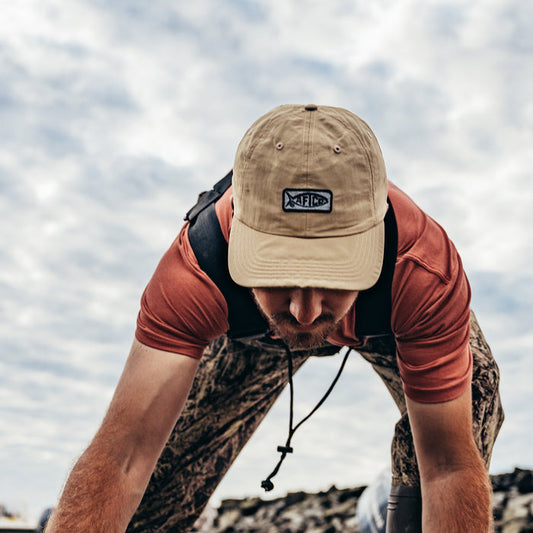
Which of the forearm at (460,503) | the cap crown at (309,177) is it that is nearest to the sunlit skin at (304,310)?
the cap crown at (309,177)

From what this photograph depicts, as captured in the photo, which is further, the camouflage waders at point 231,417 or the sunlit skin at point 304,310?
the camouflage waders at point 231,417

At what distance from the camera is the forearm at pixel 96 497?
8.78 ft

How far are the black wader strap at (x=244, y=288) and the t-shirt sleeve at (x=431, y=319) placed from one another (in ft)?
0.17

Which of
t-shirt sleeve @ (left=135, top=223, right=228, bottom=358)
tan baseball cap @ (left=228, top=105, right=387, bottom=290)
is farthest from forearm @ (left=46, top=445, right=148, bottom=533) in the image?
tan baseball cap @ (left=228, top=105, right=387, bottom=290)

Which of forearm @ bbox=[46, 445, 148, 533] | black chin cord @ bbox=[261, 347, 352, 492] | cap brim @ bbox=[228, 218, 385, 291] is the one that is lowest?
forearm @ bbox=[46, 445, 148, 533]

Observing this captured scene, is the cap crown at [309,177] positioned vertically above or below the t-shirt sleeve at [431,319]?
above

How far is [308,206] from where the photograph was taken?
8.32 feet

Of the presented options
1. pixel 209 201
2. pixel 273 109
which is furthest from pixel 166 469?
pixel 273 109

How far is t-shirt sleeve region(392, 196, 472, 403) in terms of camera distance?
111 inches

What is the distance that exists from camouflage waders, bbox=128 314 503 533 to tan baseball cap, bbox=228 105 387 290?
32.3 inches

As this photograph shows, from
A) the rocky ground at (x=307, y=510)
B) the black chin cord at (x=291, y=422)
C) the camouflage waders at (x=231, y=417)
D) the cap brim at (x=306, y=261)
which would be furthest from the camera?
the rocky ground at (x=307, y=510)

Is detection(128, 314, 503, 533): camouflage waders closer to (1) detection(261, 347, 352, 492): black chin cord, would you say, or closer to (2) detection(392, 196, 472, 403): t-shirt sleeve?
(1) detection(261, 347, 352, 492): black chin cord

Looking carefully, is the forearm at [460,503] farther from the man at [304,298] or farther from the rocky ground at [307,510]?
the rocky ground at [307,510]

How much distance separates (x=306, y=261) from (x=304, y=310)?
0.19m
